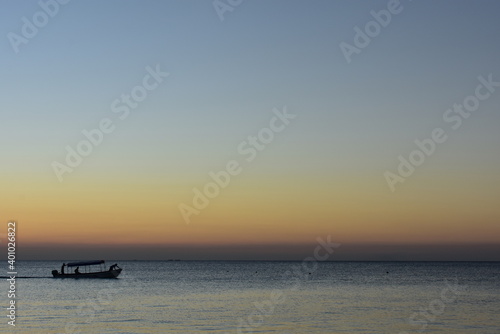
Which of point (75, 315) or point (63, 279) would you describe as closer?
point (75, 315)

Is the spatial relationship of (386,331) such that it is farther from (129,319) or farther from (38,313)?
(38,313)

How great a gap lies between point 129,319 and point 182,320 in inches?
167

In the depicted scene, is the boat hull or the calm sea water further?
the boat hull

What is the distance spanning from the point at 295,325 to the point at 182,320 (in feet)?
29.0

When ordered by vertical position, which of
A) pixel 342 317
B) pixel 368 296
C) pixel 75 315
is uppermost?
pixel 75 315

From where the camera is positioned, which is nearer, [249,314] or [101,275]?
[249,314]

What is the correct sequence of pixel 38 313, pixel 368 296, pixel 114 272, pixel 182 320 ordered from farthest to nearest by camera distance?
1. pixel 114 272
2. pixel 368 296
3. pixel 38 313
4. pixel 182 320

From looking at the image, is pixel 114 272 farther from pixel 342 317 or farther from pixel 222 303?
pixel 342 317

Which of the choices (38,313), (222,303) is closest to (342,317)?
(222,303)

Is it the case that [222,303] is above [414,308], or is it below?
above

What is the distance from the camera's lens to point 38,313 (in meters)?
50.3

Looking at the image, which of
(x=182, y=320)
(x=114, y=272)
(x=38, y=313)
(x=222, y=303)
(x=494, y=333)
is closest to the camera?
(x=494, y=333)

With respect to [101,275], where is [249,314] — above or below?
below

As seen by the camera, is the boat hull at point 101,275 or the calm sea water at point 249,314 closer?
the calm sea water at point 249,314
